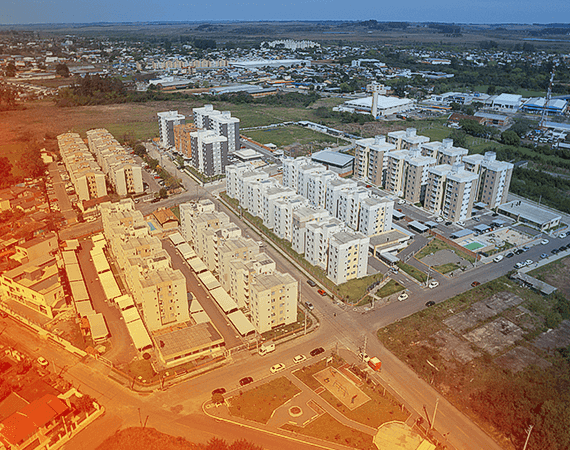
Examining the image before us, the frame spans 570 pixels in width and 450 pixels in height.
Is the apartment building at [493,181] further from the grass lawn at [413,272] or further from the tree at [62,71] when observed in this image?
the tree at [62,71]

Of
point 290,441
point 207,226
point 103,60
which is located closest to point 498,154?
point 207,226

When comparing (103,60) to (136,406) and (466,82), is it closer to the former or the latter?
(466,82)

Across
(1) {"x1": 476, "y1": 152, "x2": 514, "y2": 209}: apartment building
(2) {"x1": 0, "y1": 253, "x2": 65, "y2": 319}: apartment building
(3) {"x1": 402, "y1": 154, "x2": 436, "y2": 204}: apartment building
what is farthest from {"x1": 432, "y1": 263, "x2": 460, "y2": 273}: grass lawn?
(2) {"x1": 0, "y1": 253, "x2": 65, "y2": 319}: apartment building

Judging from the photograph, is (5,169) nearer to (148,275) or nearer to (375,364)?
(148,275)

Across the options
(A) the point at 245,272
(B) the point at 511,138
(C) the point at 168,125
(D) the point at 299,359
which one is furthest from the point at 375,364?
(B) the point at 511,138

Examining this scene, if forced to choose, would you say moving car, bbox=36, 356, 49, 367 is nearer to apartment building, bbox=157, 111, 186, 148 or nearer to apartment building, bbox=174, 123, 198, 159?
apartment building, bbox=174, 123, 198, 159

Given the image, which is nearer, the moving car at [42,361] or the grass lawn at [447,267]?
the moving car at [42,361]

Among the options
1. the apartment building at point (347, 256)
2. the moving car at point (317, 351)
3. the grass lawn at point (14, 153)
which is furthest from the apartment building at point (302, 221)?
the grass lawn at point (14, 153)

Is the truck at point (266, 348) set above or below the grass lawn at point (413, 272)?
below
